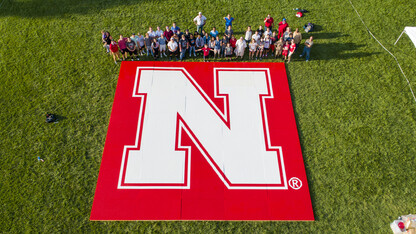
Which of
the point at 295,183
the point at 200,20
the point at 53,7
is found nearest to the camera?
the point at 295,183

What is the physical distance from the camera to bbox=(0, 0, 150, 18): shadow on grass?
15883 mm

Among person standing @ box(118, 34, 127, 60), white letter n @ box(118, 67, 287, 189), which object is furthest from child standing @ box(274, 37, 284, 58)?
person standing @ box(118, 34, 127, 60)

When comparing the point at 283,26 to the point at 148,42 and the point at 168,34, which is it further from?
the point at 148,42

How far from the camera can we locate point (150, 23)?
15.4 meters

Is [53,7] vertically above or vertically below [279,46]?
above

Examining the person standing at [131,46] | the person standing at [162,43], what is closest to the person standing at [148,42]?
the person standing at [162,43]

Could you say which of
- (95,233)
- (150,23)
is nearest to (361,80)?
(150,23)

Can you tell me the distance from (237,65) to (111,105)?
22.0 ft

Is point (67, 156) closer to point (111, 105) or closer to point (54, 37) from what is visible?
point (111, 105)

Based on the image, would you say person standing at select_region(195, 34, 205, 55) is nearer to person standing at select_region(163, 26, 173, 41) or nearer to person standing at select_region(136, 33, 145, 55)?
person standing at select_region(163, 26, 173, 41)

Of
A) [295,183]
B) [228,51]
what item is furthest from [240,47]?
[295,183]

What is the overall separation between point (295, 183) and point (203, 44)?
8.23 meters

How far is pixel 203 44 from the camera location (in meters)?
13.9

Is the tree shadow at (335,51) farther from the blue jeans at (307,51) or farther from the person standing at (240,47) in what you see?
the person standing at (240,47)
